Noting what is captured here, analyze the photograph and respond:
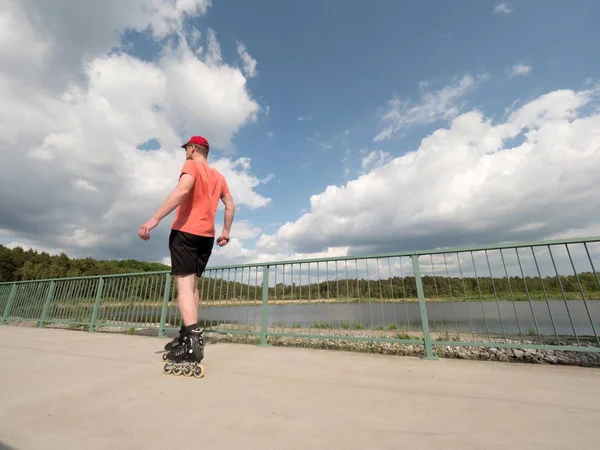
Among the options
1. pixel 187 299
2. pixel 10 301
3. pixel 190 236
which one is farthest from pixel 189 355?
pixel 10 301

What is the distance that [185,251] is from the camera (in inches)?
81.0

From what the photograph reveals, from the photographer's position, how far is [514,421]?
49.1 inches

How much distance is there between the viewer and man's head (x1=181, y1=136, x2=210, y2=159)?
7.97 feet

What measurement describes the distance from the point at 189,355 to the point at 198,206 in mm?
1105

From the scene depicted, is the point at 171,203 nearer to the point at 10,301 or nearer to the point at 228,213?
the point at 228,213

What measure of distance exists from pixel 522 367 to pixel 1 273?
71.7 metres

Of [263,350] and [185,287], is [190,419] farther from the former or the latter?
[263,350]

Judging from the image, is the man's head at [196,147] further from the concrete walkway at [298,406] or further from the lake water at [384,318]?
the lake water at [384,318]

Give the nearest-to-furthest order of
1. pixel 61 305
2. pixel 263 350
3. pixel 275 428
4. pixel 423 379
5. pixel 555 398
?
pixel 275 428
pixel 555 398
pixel 423 379
pixel 263 350
pixel 61 305

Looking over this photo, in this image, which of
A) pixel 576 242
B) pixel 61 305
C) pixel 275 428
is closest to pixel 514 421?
pixel 275 428

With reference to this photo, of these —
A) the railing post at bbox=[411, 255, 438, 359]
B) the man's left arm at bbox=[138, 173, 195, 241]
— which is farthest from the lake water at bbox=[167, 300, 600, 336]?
the man's left arm at bbox=[138, 173, 195, 241]

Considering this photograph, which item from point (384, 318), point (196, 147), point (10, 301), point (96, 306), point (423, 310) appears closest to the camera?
point (196, 147)

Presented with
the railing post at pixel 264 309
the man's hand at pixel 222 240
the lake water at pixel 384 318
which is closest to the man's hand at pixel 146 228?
the man's hand at pixel 222 240

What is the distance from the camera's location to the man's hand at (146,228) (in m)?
1.87
